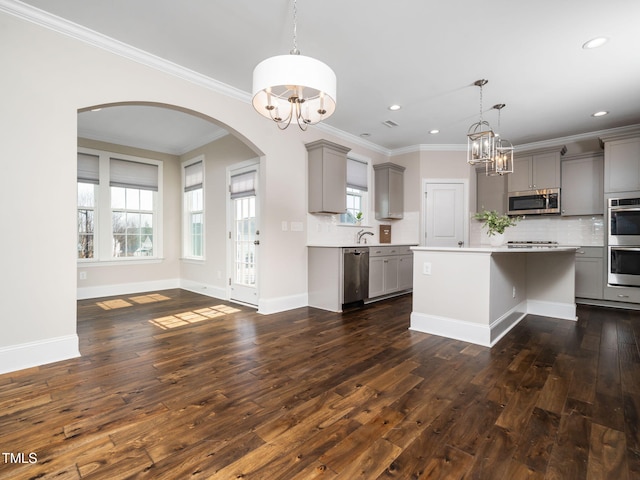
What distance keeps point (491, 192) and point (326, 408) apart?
5474mm

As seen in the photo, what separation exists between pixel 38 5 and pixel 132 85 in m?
0.75

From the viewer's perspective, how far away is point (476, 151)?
130 inches

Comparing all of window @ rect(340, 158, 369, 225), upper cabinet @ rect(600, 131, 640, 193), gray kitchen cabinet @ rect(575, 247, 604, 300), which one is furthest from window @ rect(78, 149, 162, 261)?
upper cabinet @ rect(600, 131, 640, 193)

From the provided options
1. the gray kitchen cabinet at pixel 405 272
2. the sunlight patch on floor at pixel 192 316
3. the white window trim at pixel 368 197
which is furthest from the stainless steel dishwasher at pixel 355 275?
the sunlight patch on floor at pixel 192 316

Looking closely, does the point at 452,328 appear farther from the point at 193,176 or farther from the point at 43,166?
the point at 193,176

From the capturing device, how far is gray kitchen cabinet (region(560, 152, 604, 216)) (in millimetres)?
4805

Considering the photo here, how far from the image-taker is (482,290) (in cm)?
290

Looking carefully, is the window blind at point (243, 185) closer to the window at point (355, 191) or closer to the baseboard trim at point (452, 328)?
the window at point (355, 191)

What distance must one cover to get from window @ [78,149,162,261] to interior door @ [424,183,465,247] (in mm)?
5289

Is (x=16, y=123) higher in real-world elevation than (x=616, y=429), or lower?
higher

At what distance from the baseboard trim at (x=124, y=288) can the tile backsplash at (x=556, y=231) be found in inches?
235

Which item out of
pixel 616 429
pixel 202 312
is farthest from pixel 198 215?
pixel 616 429

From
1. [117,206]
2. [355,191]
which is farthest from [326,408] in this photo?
[117,206]

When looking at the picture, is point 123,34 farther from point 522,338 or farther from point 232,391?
point 522,338
